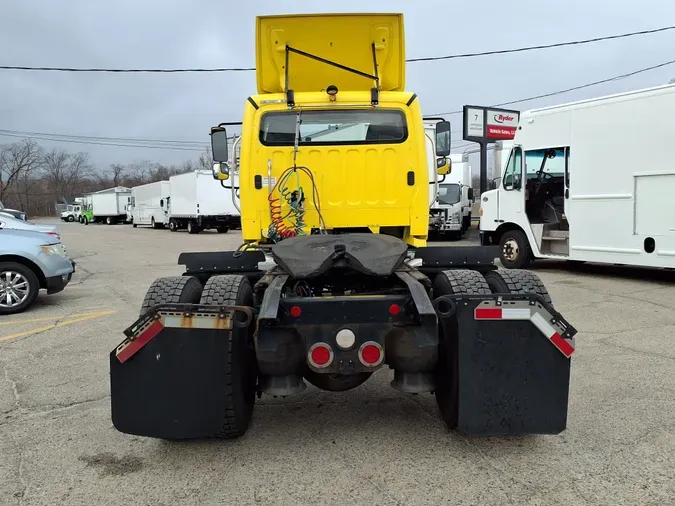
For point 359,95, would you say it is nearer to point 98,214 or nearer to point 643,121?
point 643,121

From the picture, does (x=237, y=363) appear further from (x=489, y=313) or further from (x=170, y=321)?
(x=489, y=313)

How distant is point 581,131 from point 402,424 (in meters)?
8.62

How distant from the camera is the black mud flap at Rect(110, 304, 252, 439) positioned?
317cm

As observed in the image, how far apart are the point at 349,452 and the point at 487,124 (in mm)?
22631

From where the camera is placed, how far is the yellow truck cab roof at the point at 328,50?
5.43 metres

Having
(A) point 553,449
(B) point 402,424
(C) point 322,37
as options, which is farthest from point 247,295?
(C) point 322,37

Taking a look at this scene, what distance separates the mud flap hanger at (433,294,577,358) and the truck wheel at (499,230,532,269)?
8912mm

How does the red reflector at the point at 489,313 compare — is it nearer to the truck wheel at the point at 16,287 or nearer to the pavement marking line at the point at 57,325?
the pavement marking line at the point at 57,325

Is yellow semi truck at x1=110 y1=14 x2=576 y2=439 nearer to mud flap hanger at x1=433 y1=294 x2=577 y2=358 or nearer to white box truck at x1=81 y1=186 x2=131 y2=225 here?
mud flap hanger at x1=433 y1=294 x2=577 y2=358

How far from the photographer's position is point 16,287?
8320 mm

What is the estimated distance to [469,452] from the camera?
342 cm

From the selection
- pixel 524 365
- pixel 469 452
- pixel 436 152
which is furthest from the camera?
pixel 436 152

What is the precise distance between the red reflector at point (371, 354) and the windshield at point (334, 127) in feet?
8.21

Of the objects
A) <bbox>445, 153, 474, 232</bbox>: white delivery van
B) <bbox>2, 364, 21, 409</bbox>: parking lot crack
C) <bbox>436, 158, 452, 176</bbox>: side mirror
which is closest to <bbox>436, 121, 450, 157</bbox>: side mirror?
<bbox>436, 158, 452, 176</bbox>: side mirror
